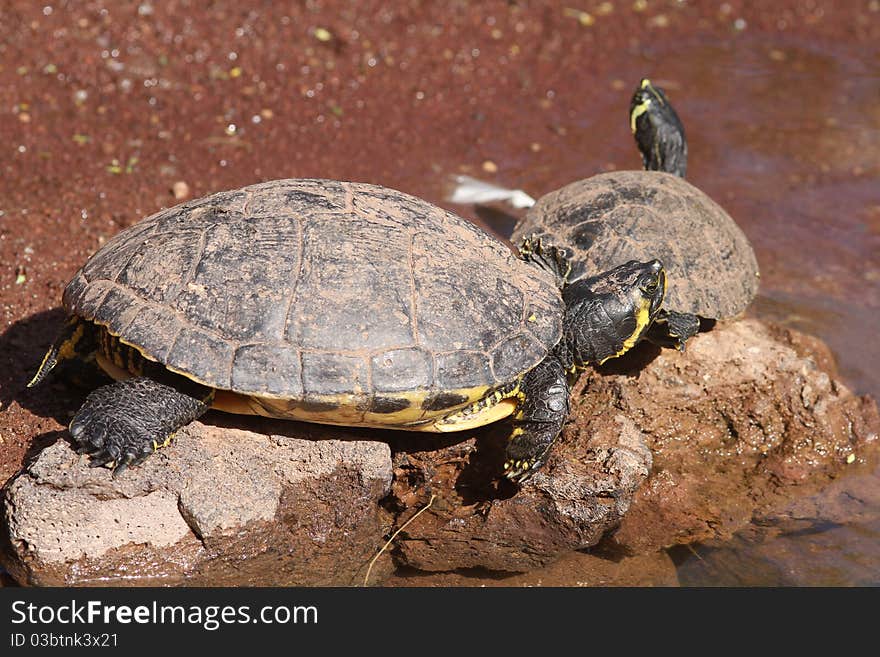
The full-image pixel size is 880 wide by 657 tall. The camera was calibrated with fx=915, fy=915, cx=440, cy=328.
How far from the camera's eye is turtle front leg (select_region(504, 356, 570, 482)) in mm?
4777

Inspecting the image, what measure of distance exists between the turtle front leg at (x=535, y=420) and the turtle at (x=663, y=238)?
94 centimetres

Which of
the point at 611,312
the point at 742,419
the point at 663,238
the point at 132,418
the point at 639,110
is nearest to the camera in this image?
the point at 132,418

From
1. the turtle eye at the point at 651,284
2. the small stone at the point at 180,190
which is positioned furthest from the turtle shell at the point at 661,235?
the small stone at the point at 180,190

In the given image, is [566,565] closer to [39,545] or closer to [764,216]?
[39,545]

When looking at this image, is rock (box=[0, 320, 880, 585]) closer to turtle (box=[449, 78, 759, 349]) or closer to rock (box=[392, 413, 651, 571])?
rock (box=[392, 413, 651, 571])

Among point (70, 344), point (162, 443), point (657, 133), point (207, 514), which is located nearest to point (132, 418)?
point (162, 443)

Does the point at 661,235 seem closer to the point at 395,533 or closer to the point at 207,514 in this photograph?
the point at 395,533

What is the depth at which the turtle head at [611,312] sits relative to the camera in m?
5.13

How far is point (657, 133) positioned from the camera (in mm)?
7602

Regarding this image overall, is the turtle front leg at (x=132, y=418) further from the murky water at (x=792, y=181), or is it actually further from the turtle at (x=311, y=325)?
the murky water at (x=792, y=181)

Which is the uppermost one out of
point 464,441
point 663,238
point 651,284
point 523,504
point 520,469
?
point 651,284

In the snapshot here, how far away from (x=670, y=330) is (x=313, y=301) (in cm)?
221
